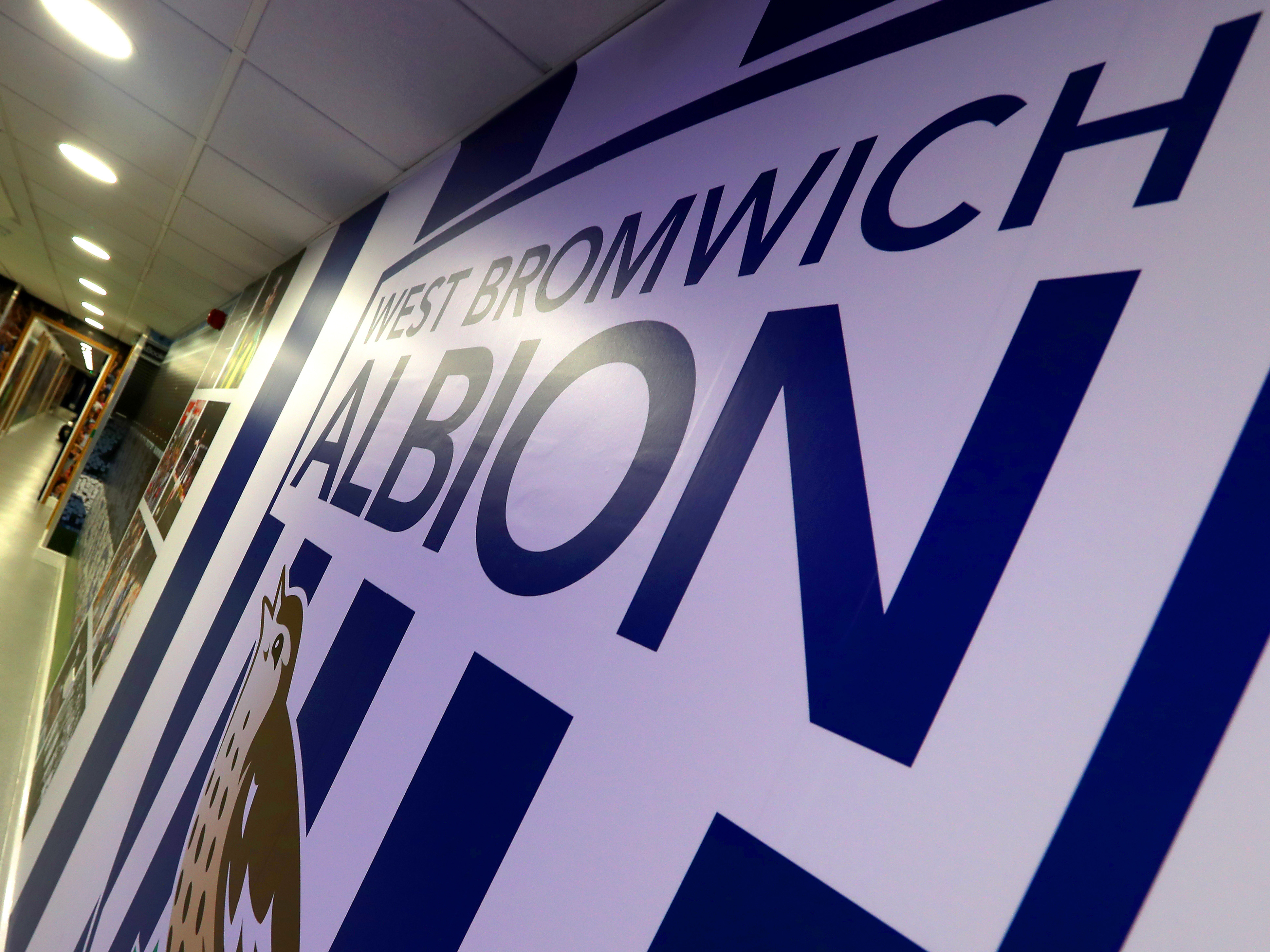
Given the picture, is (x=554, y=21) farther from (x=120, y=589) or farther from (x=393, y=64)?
(x=120, y=589)

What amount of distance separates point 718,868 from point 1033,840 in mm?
273

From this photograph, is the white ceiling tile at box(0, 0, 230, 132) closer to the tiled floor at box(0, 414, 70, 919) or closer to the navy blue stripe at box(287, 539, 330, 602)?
the navy blue stripe at box(287, 539, 330, 602)

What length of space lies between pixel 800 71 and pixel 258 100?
2181 mm

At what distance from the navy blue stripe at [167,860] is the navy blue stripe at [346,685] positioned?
586mm

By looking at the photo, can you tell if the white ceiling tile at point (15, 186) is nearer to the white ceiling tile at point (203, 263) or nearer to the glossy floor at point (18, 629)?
the white ceiling tile at point (203, 263)

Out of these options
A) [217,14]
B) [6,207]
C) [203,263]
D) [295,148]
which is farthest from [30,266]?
[217,14]

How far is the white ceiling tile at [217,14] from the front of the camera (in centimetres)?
204

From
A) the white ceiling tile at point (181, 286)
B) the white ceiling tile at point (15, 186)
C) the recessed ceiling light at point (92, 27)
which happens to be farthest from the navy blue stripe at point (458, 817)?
the white ceiling tile at point (181, 286)

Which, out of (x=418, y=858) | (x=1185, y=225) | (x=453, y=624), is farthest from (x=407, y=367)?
(x=1185, y=225)

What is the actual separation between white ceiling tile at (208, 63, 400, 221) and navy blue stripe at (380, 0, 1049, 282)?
121 cm

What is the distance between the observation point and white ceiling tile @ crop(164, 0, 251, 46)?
80.3 inches

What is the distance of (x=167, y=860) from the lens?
1.74 m

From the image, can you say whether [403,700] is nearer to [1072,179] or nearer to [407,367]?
[407,367]

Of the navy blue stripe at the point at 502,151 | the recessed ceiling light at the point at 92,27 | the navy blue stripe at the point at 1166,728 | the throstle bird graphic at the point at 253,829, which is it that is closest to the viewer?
the navy blue stripe at the point at 1166,728
